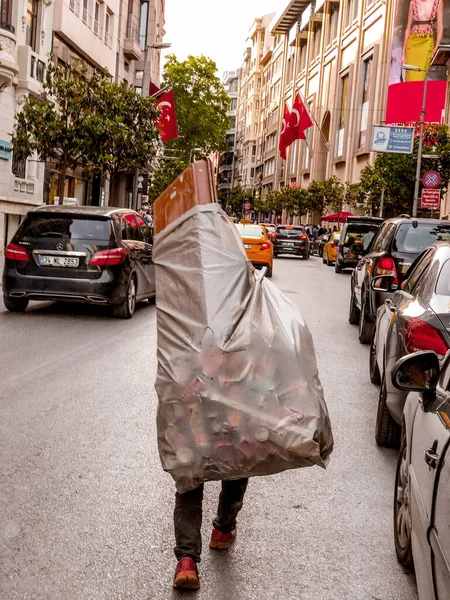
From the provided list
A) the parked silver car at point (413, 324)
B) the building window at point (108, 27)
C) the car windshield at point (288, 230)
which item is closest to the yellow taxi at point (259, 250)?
the car windshield at point (288, 230)

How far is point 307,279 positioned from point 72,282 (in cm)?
1397

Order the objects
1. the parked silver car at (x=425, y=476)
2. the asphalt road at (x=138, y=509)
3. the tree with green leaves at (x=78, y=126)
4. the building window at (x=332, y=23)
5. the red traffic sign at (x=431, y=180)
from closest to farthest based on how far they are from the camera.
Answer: the parked silver car at (x=425, y=476) < the asphalt road at (x=138, y=509) < the tree with green leaves at (x=78, y=126) < the red traffic sign at (x=431, y=180) < the building window at (x=332, y=23)

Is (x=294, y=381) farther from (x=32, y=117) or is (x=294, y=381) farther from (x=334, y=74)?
(x=334, y=74)

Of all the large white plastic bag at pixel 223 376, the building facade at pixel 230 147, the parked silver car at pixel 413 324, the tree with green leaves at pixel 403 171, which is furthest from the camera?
the building facade at pixel 230 147

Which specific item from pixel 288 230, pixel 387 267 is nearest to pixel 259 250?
pixel 288 230

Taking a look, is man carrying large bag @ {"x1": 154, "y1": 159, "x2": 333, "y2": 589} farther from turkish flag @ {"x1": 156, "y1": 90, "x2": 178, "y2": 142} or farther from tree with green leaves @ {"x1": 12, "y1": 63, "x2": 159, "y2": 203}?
turkish flag @ {"x1": 156, "y1": 90, "x2": 178, "y2": 142}

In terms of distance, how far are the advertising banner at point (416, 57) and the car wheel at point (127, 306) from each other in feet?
99.5

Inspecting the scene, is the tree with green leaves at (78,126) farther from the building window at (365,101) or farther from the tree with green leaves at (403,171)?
the building window at (365,101)

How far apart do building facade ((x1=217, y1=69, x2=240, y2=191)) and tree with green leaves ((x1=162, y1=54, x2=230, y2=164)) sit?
2728 inches

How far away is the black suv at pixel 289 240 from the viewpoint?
39.5m

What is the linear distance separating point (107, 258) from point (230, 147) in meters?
147

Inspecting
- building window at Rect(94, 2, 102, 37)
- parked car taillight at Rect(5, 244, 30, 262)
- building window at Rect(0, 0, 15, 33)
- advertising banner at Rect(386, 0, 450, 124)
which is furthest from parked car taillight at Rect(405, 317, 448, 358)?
advertising banner at Rect(386, 0, 450, 124)

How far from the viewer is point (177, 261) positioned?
345 centimetres

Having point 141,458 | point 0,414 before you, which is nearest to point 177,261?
point 141,458
